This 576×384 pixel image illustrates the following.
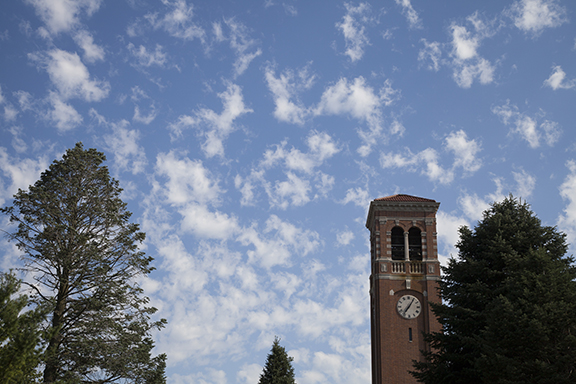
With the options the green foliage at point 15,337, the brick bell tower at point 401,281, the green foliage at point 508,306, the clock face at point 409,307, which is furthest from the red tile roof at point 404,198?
the green foliage at point 15,337

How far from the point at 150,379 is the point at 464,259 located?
15974 millimetres

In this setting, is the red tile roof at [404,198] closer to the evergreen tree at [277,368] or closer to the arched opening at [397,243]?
the arched opening at [397,243]

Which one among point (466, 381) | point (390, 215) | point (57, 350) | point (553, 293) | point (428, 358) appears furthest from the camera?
point (390, 215)

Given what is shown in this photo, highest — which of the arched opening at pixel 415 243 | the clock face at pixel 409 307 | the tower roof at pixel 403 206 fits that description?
the tower roof at pixel 403 206

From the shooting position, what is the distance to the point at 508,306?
1975 centimetres

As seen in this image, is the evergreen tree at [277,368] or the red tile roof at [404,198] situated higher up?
the red tile roof at [404,198]

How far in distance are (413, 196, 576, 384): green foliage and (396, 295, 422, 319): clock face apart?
14.7m

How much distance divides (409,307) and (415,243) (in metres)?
5.36

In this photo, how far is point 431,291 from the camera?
40.9m

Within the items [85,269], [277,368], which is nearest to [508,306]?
[85,269]

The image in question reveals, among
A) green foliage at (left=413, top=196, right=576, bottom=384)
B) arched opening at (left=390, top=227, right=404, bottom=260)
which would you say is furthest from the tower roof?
green foliage at (left=413, top=196, right=576, bottom=384)

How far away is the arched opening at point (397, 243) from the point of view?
43.2 meters

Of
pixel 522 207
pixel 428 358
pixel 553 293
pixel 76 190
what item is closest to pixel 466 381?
pixel 428 358

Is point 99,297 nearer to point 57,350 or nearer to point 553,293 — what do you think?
point 57,350
